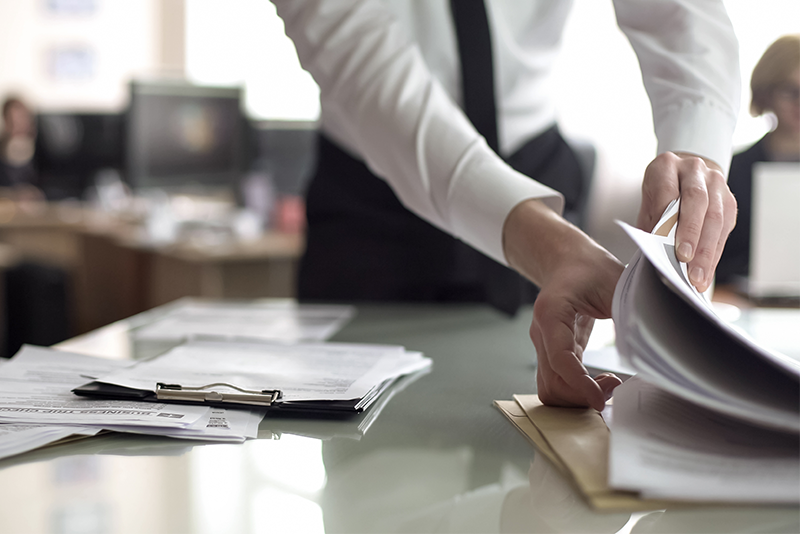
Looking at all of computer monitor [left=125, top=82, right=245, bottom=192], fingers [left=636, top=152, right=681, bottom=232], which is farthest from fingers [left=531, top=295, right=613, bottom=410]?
computer monitor [left=125, top=82, right=245, bottom=192]

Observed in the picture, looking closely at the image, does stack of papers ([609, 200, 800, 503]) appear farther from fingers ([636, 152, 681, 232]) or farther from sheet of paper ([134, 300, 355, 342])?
sheet of paper ([134, 300, 355, 342])

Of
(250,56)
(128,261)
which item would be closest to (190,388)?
(128,261)

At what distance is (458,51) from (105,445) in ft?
2.61

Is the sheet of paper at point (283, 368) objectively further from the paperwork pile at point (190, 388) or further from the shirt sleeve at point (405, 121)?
the shirt sleeve at point (405, 121)

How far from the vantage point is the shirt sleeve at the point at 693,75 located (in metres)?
0.73

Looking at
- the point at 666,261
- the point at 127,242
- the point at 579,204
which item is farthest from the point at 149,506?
the point at 127,242

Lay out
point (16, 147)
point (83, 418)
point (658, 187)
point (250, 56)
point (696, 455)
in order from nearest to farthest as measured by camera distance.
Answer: point (696, 455) < point (83, 418) < point (658, 187) < point (16, 147) < point (250, 56)

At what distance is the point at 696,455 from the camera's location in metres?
0.39

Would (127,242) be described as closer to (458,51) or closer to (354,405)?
(458,51)

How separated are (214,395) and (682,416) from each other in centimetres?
A: 35

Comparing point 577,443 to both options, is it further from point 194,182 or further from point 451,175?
point 194,182

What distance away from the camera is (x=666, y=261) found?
17.7 inches

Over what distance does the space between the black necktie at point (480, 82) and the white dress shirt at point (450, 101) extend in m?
0.19

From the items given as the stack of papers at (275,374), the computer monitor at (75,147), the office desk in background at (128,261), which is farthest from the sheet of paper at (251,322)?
the computer monitor at (75,147)
